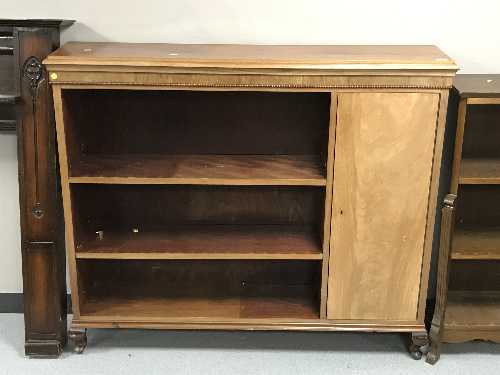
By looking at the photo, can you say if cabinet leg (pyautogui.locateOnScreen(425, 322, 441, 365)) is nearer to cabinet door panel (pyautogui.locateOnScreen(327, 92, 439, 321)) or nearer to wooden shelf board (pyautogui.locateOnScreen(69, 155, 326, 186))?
cabinet door panel (pyautogui.locateOnScreen(327, 92, 439, 321))

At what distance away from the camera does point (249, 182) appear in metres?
1.83

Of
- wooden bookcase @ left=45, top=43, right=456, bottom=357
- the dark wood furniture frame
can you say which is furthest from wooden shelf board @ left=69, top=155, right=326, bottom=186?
the dark wood furniture frame

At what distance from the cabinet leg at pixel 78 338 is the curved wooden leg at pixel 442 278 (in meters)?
0.91

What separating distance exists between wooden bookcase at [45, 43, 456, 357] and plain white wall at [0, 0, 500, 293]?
0.08 metres

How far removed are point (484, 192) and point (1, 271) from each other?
1.40 m

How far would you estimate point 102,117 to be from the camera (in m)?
2.00

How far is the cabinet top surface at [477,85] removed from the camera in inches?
68.3

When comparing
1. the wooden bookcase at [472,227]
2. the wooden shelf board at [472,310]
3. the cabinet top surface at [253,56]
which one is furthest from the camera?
the wooden shelf board at [472,310]

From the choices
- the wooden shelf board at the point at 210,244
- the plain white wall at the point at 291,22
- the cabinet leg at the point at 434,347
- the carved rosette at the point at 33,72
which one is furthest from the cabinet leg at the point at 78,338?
the cabinet leg at the point at 434,347

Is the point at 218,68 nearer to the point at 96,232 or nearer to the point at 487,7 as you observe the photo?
the point at 96,232

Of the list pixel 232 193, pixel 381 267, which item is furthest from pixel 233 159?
pixel 381 267

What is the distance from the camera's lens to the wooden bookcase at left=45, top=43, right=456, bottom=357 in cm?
174

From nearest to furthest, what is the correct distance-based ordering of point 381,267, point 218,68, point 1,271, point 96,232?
point 218,68
point 381,267
point 96,232
point 1,271

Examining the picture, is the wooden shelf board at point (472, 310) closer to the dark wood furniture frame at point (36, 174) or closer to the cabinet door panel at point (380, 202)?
the cabinet door panel at point (380, 202)
